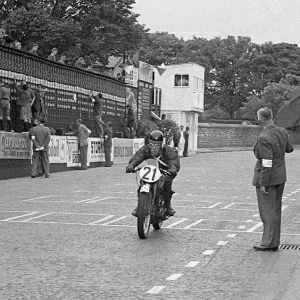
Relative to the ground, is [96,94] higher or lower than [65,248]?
higher

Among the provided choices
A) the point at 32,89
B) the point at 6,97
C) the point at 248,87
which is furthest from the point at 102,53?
the point at 248,87

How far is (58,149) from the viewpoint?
32719mm

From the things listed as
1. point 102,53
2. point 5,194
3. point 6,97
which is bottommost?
point 5,194

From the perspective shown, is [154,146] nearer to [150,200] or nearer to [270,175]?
[150,200]

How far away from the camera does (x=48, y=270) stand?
9812 mm

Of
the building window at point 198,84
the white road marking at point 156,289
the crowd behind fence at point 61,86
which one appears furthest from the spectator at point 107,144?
the building window at point 198,84

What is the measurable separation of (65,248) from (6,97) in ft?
59.1

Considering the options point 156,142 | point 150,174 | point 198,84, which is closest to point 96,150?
point 156,142

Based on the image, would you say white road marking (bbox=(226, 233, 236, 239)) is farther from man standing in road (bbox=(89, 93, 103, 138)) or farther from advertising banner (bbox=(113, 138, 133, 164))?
advertising banner (bbox=(113, 138, 133, 164))

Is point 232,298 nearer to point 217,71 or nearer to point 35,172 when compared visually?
point 35,172

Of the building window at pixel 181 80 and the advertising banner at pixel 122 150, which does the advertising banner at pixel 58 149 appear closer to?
the advertising banner at pixel 122 150

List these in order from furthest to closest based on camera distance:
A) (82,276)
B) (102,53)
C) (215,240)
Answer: (102,53) < (215,240) < (82,276)

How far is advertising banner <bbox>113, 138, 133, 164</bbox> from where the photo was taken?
136 feet

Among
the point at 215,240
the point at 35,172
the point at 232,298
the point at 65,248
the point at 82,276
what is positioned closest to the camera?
the point at 232,298
